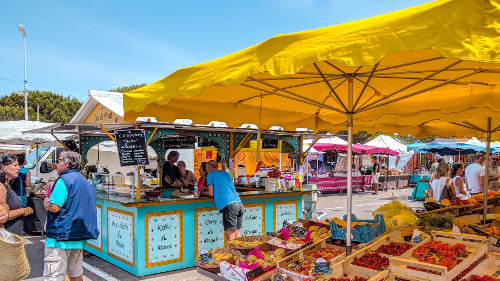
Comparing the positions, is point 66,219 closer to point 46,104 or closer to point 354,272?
point 354,272

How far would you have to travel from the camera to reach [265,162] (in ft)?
77.2

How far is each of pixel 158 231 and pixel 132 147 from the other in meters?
1.39

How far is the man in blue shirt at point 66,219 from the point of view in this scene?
12.8ft

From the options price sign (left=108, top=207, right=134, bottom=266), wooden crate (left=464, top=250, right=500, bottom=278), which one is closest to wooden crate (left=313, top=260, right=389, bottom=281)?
wooden crate (left=464, top=250, right=500, bottom=278)

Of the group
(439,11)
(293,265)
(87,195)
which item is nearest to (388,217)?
(293,265)

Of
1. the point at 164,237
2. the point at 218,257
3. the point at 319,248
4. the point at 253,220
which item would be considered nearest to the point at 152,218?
the point at 164,237

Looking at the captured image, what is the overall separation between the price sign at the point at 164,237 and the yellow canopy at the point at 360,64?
1.88m

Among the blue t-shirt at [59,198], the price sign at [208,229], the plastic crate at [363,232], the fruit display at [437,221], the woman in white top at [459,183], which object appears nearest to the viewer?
the plastic crate at [363,232]

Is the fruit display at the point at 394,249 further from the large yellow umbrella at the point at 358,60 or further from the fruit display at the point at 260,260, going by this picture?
the fruit display at the point at 260,260

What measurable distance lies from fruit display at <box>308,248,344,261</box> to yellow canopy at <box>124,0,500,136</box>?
1411mm

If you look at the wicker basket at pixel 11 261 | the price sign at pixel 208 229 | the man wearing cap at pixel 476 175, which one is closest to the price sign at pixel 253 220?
Result: the price sign at pixel 208 229

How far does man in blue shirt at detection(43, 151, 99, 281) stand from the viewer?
12.8ft

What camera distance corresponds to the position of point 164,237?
5.85 meters

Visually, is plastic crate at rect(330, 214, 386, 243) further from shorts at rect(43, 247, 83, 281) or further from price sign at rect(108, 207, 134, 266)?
price sign at rect(108, 207, 134, 266)
